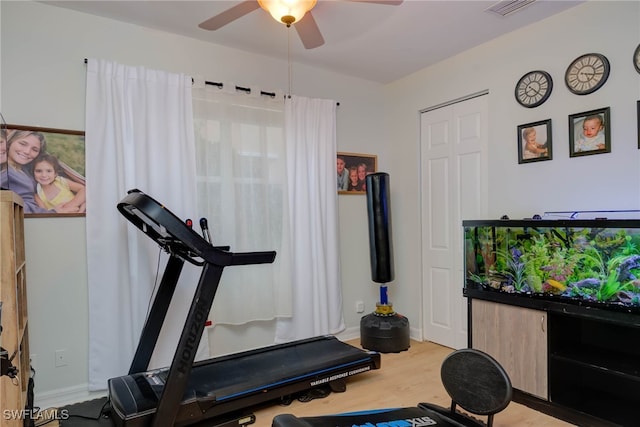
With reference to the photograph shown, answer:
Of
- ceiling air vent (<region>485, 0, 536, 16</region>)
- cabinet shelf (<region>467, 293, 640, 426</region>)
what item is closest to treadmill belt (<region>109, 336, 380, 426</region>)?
cabinet shelf (<region>467, 293, 640, 426</region>)

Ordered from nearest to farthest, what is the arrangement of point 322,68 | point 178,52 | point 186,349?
point 186,349, point 178,52, point 322,68

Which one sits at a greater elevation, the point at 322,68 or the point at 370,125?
the point at 322,68

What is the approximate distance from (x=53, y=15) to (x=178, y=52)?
836 mm

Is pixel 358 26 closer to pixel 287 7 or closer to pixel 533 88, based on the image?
pixel 287 7

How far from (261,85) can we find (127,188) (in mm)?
1484

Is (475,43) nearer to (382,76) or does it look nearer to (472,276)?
(382,76)

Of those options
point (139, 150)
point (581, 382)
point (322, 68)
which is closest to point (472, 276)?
point (581, 382)

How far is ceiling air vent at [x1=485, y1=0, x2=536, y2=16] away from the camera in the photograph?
8.78ft

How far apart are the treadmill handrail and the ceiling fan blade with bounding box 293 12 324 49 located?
1375 mm

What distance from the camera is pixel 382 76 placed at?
4.09 m

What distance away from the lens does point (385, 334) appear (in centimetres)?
360

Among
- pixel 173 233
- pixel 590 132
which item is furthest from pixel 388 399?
pixel 590 132

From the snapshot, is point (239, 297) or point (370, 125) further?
point (370, 125)

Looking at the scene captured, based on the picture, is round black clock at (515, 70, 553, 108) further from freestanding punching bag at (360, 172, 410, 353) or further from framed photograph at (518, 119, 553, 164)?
freestanding punching bag at (360, 172, 410, 353)
